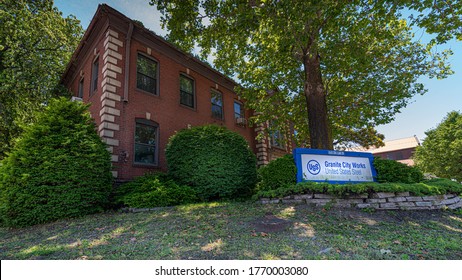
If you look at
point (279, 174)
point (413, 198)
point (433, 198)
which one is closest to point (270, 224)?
point (279, 174)

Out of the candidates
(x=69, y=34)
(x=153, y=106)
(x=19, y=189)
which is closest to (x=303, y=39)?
(x=153, y=106)

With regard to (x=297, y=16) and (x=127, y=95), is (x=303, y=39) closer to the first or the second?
(x=297, y=16)

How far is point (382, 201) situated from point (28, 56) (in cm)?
1692

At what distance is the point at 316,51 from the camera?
29.2 feet

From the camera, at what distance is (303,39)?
23.4 feet

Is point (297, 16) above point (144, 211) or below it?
above

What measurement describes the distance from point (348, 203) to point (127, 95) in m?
8.60

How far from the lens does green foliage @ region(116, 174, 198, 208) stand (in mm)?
6604

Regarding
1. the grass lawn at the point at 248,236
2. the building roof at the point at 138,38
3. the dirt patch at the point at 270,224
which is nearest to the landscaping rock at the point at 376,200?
the grass lawn at the point at 248,236

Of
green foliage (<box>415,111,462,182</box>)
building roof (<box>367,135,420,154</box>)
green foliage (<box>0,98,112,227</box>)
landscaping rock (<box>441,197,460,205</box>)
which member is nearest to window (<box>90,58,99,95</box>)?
green foliage (<box>0,98,112,227</box>)

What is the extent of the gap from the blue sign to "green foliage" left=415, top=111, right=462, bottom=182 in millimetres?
18736

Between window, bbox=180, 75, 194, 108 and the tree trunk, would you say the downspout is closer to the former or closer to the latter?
window, bbox=180, 75, 194, 108

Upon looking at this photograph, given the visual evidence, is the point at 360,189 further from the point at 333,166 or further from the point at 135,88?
the point at 135,88

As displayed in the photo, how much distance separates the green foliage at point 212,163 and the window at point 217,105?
6.16 metres
